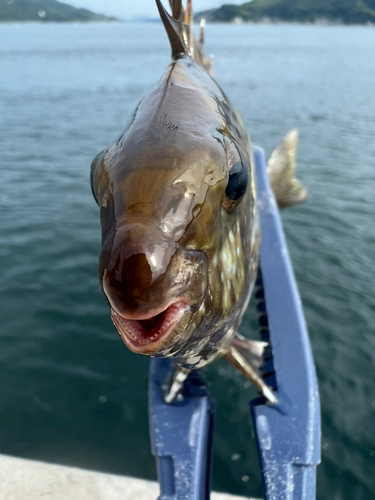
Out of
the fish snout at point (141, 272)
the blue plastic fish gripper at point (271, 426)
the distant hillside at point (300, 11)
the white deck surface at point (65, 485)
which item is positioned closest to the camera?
the fish snout at point (141, 272)

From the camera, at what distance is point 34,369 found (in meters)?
3.75

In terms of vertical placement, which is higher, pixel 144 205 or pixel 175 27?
pixel 175 27

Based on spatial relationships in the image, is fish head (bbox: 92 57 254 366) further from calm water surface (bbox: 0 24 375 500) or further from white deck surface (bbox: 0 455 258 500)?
calm water surface (bbox: 0 24 375 500)

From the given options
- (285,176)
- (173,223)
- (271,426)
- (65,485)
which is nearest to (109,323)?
(65,485)

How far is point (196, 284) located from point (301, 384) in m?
1.67

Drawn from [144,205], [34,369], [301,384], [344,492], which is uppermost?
[144,205]

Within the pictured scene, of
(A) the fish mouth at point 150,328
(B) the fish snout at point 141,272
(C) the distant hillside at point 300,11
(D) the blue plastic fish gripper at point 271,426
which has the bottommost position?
(D) the blue plastic fish gripper at point 271,426

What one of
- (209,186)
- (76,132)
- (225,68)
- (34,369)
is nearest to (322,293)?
(34,369)

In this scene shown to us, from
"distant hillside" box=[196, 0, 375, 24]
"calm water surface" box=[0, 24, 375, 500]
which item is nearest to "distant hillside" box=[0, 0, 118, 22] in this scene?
"distant hillside" box=[196, 0, 375, 24]

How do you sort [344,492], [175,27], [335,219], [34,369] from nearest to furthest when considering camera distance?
[175,27], [344,492], [34,369], [335,219]

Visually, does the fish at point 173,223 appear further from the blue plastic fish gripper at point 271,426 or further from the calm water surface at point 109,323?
the calm water surface at point 109,323

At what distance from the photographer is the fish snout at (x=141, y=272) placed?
1074mm

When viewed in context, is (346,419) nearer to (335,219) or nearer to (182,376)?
(182,376)

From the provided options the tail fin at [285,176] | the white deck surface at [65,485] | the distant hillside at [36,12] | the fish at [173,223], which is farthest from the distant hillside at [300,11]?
the white deck surface at [65,485]
